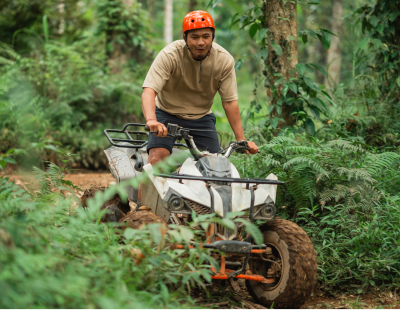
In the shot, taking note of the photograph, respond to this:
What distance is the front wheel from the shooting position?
3154 mm

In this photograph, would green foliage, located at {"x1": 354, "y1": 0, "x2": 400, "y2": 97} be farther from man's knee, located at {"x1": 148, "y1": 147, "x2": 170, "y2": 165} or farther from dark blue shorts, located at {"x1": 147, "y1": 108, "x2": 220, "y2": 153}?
man's knee, located at {"x1": 148, "y1": 147, "x2": 170, "y2": 165}

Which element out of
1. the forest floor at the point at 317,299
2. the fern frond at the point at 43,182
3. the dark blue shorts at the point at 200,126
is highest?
the dark blue shorts at the point at 200,126

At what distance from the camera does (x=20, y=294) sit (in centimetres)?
206

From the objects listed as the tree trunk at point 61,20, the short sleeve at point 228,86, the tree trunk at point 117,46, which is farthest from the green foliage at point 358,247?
the tree trunk at point 61,20

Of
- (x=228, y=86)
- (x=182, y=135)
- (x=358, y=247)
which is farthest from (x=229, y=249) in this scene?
(x=228, y=86)

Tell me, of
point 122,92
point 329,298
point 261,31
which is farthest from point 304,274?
point 122,92

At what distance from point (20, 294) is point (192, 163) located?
1791mm

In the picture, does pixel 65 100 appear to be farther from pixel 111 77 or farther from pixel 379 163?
pixel 379 163

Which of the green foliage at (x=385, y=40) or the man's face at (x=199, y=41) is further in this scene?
the green foliage at (x=385, y=40)

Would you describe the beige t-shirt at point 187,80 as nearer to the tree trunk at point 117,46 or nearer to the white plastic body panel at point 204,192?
the white plastic body panel at point 204,192

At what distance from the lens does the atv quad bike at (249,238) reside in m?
3.12

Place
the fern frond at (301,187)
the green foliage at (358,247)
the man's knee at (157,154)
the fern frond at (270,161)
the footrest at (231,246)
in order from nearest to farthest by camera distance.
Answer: the footrest at (231,246), the green foliage at (358,247), the man's knee at (157,154), the fern frond at (301,187), the fern frond at (270,161)

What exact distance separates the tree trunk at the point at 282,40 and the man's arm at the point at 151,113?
8.02 feet

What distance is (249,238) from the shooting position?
313cm
